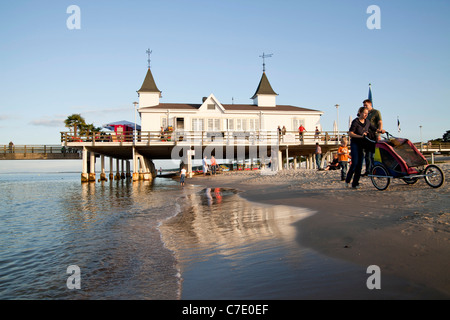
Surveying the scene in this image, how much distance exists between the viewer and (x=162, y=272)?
3686mm

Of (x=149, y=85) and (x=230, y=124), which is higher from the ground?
(x=149, y=85)

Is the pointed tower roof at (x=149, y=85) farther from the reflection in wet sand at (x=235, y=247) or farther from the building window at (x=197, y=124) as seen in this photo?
the reflection in wet sand at (x=235, y=247)

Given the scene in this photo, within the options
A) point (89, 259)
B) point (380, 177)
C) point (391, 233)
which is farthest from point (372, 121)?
point (89, 259)

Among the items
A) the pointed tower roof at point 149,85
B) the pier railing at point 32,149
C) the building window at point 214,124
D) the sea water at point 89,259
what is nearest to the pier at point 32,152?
the pier railing at point 32,149

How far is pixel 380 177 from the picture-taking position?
7734 mm

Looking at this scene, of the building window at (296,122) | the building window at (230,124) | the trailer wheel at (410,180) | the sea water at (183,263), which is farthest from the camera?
the building window at (296,122)

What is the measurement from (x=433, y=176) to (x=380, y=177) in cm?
112

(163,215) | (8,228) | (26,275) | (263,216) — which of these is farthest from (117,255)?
(8,228)

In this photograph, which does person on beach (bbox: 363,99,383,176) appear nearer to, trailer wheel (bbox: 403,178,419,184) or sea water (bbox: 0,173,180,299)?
trailer wheel (bbox: 403,178,419,184)

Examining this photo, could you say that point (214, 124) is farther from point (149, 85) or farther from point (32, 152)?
point (32, 152)

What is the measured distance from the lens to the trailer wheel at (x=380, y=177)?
768 centimetres

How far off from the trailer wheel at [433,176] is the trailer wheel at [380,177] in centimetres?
82
